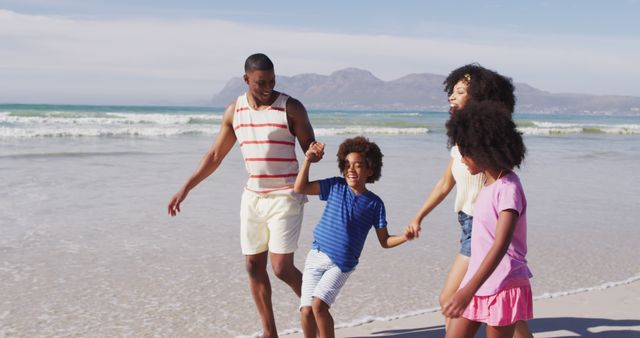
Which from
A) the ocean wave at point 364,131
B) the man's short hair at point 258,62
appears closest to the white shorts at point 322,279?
the man's short hair at point 258,62

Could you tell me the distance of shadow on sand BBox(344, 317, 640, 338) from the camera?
14.9 feet

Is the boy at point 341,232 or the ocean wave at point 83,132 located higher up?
the boy at point 341,232

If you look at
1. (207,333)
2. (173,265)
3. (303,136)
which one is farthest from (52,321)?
(303,136)

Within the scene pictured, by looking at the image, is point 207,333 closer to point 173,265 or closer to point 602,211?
point 173,265

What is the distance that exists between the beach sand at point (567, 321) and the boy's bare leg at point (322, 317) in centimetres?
80

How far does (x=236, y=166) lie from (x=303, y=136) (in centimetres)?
961

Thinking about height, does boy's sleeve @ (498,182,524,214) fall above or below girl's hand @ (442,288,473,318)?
above

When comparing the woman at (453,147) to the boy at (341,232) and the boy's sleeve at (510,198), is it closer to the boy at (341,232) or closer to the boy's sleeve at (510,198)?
the boy at (341,232)

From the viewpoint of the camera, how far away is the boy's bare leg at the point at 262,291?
167 inches

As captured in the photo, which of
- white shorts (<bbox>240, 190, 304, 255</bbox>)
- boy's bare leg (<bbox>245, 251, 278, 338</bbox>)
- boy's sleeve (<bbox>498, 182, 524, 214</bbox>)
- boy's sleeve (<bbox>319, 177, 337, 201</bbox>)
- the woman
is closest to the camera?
boy's sleeve (<bbox>498, 182, 524, 214</bbox>)

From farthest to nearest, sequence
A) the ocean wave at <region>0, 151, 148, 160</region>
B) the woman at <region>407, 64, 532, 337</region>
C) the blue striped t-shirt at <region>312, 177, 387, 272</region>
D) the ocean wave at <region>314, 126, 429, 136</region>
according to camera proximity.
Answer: the ocean wave at <region>314, 126, 429, 136</region> < the ocean wave at <region>0, 151, 148, 160</region> < the blue striped t-shirt at <region>312, 177, 387, 272</region> < the woman at <region>407, 64, 532, 337</region>

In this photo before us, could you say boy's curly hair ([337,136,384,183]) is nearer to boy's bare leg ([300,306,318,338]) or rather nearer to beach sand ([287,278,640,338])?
boy's bare leg ([300,306,318,338])

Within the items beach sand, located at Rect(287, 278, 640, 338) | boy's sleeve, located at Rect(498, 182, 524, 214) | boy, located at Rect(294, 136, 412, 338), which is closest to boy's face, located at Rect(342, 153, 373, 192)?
boy, located at Rect(294, 136, 412, 338)

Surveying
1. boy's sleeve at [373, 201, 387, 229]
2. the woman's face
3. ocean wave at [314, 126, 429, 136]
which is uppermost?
the woman's face
